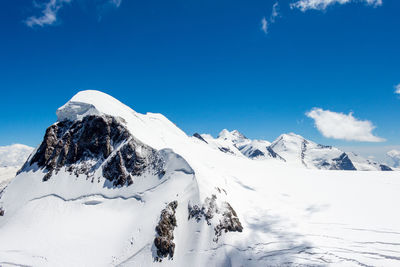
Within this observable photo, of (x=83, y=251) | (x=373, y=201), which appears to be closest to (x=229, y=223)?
(x=83, y=251)

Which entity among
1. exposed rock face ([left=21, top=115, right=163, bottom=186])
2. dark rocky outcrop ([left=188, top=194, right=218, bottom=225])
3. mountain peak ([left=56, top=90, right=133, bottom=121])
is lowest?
dark rocky outcrop ([left=188, top=194, right=218, bottom=225])

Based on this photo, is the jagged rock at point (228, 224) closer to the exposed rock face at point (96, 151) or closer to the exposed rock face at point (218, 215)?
the exposed rock face at point (218, 215)

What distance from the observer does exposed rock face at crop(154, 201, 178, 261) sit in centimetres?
2869

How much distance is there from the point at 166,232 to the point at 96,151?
87.0ft

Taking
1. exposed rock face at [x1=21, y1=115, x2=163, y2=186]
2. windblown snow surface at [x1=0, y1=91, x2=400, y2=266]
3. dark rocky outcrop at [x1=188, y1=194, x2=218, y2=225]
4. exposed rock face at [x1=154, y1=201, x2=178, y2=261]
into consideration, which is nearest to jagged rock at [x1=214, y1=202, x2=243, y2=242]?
windblown snow surface at [x1=0, y1=91, x2=400, y2=266]

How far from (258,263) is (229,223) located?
21.3 feet

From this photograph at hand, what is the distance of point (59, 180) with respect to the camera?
145 ft

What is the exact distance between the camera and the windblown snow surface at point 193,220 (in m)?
26.8

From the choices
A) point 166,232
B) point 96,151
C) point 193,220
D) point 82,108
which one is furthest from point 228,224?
point 82,108

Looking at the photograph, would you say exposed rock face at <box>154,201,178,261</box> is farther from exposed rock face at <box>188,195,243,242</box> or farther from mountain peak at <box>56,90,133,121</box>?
mountain peak at <box>56,90,133,121</box>

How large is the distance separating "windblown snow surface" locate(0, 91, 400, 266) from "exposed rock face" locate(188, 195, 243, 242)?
0.31 meters

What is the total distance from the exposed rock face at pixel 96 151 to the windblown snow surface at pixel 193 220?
1.71 m

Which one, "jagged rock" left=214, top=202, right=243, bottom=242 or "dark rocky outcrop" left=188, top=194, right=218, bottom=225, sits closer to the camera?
"jagged rock" left=214, top=202, right=243, bottom=242

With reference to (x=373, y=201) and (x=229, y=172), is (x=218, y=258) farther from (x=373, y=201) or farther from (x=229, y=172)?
(x=373, y=201)
